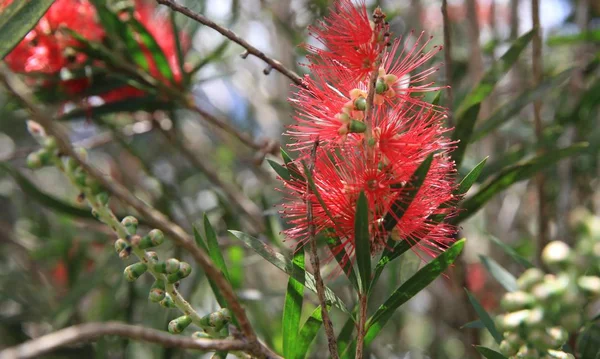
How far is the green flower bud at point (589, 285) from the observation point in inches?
26.8

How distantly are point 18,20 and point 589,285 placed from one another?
923mm

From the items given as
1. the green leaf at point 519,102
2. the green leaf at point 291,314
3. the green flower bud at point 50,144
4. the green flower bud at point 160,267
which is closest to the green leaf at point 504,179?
the green leaf at point 519,102

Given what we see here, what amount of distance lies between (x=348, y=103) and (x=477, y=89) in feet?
1.72

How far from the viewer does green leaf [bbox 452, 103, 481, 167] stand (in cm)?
125

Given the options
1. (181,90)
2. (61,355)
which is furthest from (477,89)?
(61,355)

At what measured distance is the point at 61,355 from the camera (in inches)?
74.9

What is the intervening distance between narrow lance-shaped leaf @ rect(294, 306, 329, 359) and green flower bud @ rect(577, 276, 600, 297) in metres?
0.43

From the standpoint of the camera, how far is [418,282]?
3.12 feet

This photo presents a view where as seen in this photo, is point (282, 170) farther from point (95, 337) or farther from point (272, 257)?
point (95, 337)

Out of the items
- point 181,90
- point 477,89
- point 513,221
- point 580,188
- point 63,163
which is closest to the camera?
point 63,163

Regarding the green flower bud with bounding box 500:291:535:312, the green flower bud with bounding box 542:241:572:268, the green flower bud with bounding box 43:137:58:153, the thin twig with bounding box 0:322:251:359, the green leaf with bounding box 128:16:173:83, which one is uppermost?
the green leaf with bounding box 128:16:173:83

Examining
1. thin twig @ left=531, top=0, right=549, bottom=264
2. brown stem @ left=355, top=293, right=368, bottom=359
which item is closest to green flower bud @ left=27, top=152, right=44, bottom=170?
brown stem @ left=355, top=293, right=368, bottom=359

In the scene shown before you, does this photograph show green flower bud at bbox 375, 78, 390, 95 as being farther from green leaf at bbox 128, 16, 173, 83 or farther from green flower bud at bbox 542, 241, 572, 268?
green leaf at bbox 128, 16, 173, 83

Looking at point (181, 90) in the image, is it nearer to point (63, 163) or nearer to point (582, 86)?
point (63, 163)
